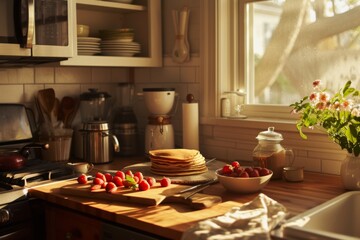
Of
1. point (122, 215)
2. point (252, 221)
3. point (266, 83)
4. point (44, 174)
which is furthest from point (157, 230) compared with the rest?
point (266, 83)

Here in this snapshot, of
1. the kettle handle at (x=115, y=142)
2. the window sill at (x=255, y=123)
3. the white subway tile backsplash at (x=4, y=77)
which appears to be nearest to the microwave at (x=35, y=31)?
the white subway tile backsplash at (x=4, y=77)

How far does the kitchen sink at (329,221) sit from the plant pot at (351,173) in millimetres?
85

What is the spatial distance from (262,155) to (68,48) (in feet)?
3.54

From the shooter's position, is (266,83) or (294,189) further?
(266,83)

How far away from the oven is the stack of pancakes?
42 centimetres

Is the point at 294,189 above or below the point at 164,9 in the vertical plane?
below

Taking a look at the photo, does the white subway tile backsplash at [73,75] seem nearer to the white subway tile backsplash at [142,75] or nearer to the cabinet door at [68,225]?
the white subway tile backsplash at [142,75]

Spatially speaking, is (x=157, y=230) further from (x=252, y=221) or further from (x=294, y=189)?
(x=294, y=189)

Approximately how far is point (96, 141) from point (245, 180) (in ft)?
3.38

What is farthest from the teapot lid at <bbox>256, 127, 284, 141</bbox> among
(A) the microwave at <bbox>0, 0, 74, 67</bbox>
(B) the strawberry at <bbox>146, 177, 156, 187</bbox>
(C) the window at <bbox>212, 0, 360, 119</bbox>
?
(A) the microwave at <bbox>0, 0, 74, 67</bbox>

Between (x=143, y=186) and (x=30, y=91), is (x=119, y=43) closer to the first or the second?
(x=30, y=91)

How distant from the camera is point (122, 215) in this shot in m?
1.71

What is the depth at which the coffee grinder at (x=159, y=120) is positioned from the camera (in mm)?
2709

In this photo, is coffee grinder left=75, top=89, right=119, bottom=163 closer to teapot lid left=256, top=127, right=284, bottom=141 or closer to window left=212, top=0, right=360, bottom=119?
window left=212, top=0, right=360, bottom=119
